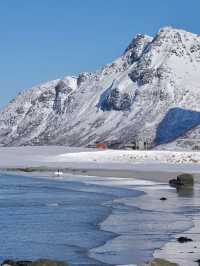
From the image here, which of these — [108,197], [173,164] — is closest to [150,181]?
[108,197]

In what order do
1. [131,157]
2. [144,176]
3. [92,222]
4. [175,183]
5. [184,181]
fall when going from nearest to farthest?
[92,222] → [184,181] → [175,183] → [144,176] → [131,157]

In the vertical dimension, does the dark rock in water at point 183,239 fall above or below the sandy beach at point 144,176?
below

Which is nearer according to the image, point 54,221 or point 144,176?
point 54,221

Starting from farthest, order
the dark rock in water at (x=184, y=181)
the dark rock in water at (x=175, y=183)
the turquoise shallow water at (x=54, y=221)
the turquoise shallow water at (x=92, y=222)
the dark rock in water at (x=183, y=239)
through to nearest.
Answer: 1. the dark rock in water at (x=175, y=183)
2. the dark rock in water at (x=184, y=181)
3. the dark rock in water at (x=183, y=239)
4. the turquoise shallow water at (x=54, y=221)
5. the turquoise shallow water at (x=92, y=222)

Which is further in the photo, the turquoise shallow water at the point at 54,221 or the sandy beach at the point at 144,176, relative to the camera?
the sandy beach at the point at 144,176

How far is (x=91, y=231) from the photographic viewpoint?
29.2 meters

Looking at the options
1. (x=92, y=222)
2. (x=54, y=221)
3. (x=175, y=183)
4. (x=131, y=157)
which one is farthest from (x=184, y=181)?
(x=131, y=157)

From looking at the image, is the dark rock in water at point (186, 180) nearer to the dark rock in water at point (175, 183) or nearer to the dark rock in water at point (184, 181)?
the dark rock in water at point (184, 181)

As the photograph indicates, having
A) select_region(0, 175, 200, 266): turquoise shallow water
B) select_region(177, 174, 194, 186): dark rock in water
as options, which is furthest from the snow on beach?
select_region(0, 175, 200, 266): turquoise shallow water

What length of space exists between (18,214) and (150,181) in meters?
28.7

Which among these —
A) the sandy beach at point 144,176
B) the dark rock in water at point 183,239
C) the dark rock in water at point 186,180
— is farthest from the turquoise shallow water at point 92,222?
the dark rock in water at point 186,180

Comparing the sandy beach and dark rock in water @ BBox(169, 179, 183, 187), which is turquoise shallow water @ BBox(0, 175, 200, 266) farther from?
dark rock in water @ BBox(169, 179, 183, 187)

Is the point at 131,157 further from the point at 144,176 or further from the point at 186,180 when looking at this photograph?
the point at 186,180

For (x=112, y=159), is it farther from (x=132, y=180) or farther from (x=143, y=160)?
(x=132, y=180)
